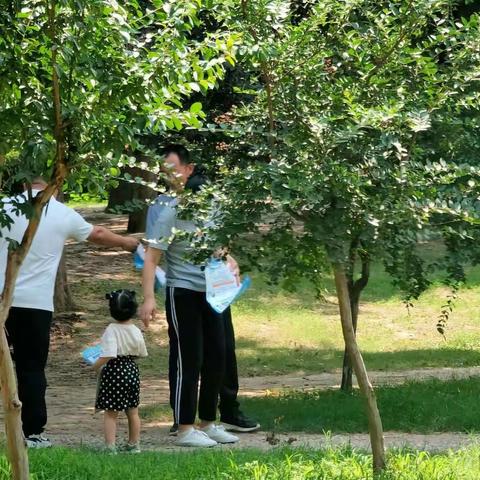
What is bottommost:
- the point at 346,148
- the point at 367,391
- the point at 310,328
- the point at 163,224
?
the point at 310,328

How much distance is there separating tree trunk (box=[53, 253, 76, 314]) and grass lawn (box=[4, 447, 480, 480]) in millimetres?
8440

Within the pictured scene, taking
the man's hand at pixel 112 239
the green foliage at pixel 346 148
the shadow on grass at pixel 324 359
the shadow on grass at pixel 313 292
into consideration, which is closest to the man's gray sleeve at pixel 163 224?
the man's hand at pixel 112 239

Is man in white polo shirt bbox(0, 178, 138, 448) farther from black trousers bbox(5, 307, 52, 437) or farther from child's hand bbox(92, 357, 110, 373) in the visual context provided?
child's hand bbox(92, 357, 110, 373)

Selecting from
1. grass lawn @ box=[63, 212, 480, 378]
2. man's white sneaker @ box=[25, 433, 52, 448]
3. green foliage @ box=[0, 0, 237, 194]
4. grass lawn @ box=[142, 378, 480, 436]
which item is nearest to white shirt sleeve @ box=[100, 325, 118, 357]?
man's white sneaker @ box=[25, 433, 52, 448]

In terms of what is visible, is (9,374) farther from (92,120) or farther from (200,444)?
(200,444)

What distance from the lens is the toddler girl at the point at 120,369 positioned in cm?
763

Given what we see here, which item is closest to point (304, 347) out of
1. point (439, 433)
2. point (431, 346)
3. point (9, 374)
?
point (431, 346)

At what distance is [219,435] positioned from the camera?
825 cm

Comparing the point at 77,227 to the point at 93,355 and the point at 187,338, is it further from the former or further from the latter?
the point at 187,338

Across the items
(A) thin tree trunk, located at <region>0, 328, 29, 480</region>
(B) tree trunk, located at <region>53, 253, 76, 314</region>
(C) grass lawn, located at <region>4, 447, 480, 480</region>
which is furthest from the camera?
(B) tree trunk, located at <region>53, 253, 76, 314</region>

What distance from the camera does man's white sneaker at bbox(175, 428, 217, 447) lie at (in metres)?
7.95

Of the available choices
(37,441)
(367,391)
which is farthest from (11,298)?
(37,441)

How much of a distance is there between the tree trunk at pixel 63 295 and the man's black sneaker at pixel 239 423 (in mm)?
6646

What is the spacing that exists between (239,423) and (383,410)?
1.24 meters
